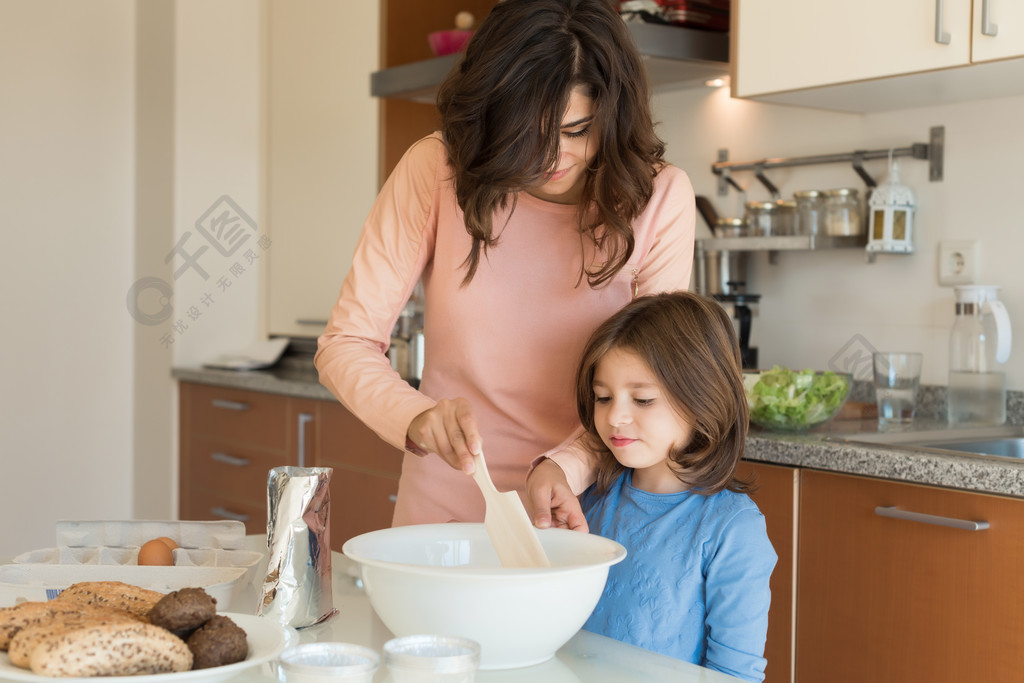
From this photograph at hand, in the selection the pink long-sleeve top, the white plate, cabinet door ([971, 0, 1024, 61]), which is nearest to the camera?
the white plate

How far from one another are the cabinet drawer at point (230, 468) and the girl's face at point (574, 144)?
6.12 feet

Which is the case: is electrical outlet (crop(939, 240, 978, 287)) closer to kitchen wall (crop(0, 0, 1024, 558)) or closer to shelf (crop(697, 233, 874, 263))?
shelf (crop(697, 233, 874, 263))

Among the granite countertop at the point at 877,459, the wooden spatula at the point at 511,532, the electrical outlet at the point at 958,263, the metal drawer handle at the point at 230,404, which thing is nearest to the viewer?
the wooden spatula at the point at 511,532

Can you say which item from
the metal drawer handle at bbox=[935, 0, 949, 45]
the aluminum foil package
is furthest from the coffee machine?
the aluminum foil package

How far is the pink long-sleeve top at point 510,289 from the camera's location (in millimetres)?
1306

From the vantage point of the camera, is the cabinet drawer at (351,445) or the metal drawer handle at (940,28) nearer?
the metal drawer handle at (940,28)

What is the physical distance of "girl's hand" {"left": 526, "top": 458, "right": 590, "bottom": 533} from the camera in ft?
3.40

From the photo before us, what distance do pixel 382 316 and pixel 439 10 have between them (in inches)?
82.3

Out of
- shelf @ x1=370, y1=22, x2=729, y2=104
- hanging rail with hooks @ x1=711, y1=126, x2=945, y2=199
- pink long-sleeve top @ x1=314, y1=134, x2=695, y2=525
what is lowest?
pink long-sleeve top @ x1=314, y1=134, x2=695, y2=525

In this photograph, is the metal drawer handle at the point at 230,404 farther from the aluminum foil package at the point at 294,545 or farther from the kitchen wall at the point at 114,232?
the aluminum foil package at the point at 294,545

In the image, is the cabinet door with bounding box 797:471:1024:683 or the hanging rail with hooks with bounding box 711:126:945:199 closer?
the cabinet door with bounding box 797:471:1024:683

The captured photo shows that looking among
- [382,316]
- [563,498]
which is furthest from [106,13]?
[563,498]

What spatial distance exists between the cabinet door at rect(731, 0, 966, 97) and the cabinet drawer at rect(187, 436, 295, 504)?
5.34 ft

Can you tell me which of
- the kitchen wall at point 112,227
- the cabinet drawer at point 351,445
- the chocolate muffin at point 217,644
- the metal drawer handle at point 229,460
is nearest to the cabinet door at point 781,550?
the cabinet drawer at point 351,445
